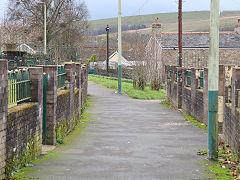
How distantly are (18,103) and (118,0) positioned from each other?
28325 millimetres

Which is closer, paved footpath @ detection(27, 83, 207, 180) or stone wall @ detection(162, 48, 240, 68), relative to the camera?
paved footpath @ detection(27, 83, 207, 180)

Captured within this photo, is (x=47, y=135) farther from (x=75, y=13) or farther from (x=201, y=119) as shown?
(x=75, y=13)

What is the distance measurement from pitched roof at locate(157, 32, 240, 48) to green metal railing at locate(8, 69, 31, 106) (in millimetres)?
45266

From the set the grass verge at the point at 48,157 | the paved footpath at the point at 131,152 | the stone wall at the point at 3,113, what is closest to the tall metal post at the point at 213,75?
the paved footpath at the point at 131,152

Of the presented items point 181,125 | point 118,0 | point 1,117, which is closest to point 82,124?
point 181,125

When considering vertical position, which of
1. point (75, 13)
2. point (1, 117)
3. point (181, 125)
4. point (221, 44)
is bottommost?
point (181, 125)

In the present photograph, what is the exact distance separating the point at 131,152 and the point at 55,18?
47.0m

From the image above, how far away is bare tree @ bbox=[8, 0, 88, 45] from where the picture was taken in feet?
178

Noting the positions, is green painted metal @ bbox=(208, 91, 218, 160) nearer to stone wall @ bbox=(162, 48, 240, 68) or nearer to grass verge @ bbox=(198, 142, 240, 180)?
grass verge @ bbox=(198, 142, 240, 180)

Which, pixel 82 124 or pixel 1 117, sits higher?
pixel 1 117

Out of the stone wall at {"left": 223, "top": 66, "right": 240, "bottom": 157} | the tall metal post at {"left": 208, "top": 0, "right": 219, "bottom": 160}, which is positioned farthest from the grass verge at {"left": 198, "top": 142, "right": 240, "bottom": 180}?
the tall metal post at {"left": 208, "top": 0, "right": 219, "bottom": 160}

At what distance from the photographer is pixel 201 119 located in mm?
18562

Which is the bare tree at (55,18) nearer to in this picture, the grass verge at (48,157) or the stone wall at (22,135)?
the grass verge at (48,157)

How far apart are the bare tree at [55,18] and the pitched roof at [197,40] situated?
35.8 ft
